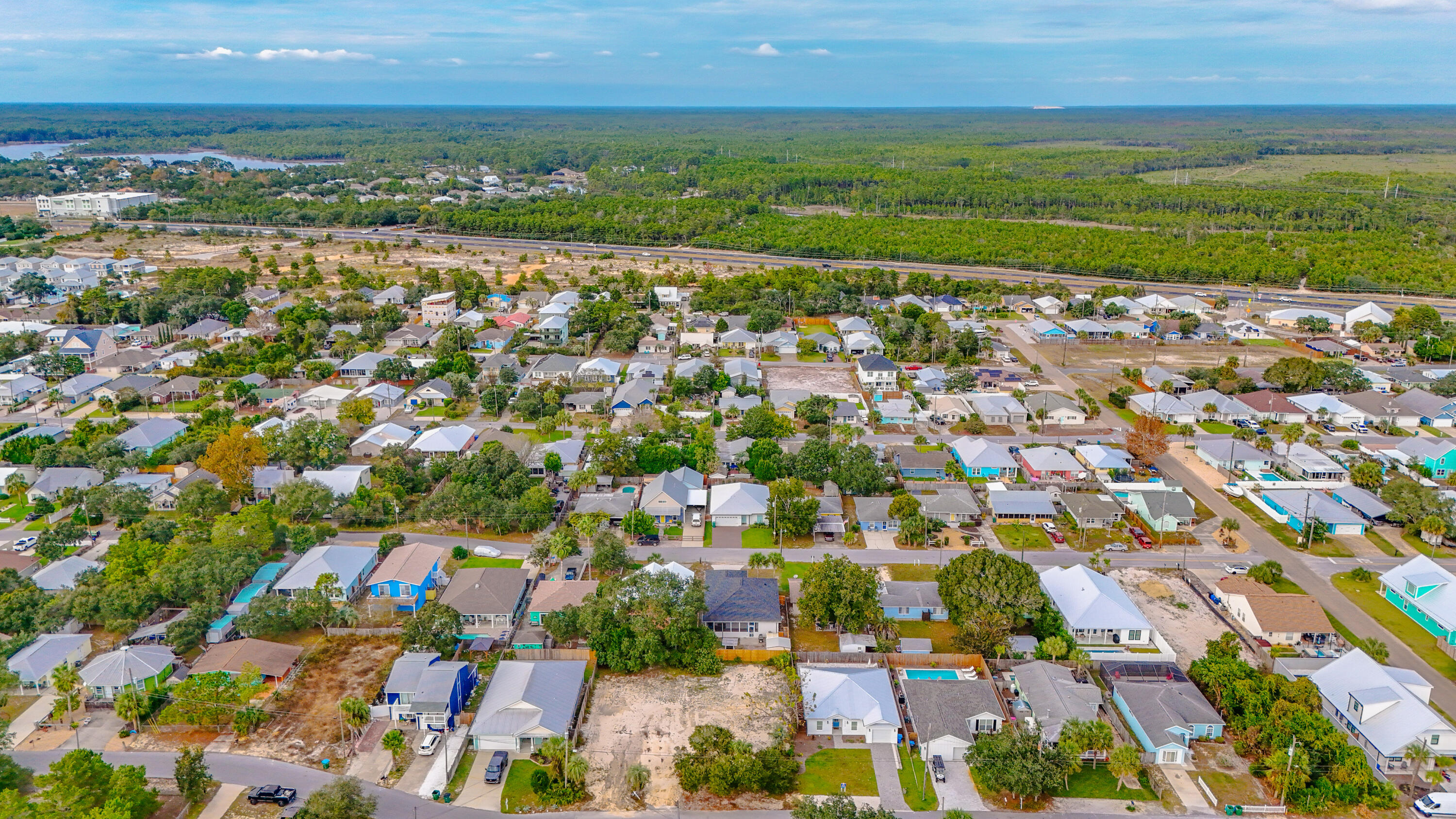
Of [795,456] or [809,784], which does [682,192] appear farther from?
[809,784]

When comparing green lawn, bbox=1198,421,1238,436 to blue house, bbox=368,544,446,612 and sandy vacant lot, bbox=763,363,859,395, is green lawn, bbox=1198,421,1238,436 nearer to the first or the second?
sandy vacant lot, bbox=763,363,859,395

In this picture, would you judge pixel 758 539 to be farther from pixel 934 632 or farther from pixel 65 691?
pixel 65 691

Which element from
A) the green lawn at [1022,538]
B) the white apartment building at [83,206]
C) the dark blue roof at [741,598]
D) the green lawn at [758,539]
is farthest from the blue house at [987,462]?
the white apartment building at [83,206]

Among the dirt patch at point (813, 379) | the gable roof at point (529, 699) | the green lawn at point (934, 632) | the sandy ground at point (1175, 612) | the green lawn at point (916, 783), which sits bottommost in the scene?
the green lawn at point (916, 783)

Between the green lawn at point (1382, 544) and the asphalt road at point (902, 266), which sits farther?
the asphalt road at point (902, 266)

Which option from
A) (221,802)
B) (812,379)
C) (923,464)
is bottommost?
(221,802)

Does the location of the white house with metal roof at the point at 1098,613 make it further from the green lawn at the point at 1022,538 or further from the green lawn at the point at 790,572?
the green lawn at the point at 790,572

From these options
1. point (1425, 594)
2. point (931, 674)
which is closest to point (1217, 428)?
point (1425, 594)
